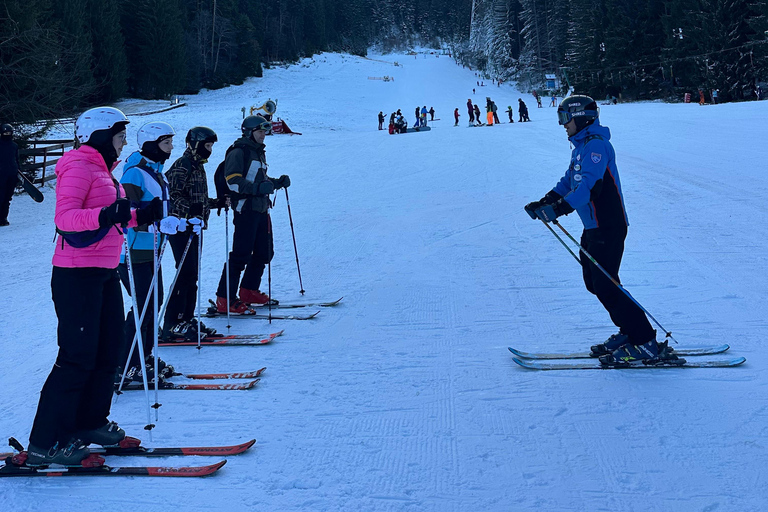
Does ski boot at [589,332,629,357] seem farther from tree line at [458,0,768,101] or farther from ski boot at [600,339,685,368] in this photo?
tree line at [458,0,768,101]

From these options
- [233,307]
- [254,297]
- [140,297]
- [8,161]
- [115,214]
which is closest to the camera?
[115,214]

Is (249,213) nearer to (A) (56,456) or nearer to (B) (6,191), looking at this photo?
(A) (56,456)

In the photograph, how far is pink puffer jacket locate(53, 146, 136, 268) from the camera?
325 cm

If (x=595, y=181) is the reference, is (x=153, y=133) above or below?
above

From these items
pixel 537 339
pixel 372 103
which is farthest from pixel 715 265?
pixel 372 103

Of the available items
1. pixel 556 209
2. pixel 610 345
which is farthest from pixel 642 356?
pixel 556 209

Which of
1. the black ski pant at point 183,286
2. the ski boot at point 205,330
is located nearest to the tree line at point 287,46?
the black ski pant at point 183,286

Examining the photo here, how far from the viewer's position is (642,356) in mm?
4750

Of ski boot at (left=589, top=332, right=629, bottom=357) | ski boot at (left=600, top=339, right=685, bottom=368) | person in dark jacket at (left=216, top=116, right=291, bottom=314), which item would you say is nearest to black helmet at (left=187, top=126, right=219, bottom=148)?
person in dark jacket at (left=216, top=116, right=291, bottom=314)

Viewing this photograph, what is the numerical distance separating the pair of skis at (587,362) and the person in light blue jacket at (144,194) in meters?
2.88

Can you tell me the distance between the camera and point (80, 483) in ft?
11.1

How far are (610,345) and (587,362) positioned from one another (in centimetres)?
25

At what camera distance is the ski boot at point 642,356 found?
473 centimetres

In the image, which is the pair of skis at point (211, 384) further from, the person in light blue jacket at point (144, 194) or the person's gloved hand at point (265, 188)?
the person's gloved hand at point (265, 188)
